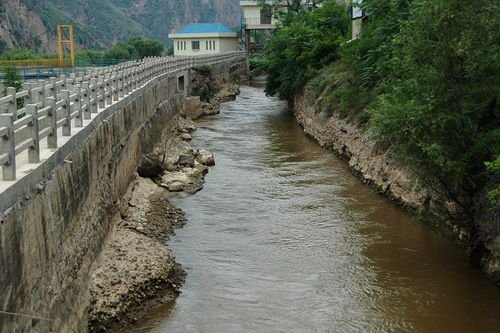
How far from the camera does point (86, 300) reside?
489 inches

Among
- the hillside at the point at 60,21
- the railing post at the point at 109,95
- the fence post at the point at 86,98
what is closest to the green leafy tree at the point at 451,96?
the fence post at the point at 86,98

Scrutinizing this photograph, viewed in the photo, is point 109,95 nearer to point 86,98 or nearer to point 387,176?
point 86,98

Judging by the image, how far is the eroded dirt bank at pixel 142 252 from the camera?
513 inches

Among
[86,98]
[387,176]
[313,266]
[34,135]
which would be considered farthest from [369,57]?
[34,135]

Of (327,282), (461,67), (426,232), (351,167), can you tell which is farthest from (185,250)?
(351,167)

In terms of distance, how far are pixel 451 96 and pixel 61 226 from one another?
389 inches

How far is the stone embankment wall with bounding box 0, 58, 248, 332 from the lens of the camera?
838cm

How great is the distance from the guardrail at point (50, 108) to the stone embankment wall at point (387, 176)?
9343mm

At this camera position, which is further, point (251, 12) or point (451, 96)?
point (251, 12)

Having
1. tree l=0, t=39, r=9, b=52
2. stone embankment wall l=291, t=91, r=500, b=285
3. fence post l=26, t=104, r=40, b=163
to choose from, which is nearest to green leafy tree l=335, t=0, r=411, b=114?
stone embankment wall l=291, t=91, r=500, b=285

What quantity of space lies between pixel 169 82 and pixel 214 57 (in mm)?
20268

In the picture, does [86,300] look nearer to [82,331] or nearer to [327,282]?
[82,331]

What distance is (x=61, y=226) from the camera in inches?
439

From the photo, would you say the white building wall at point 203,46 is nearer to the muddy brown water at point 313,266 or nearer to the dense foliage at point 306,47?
the dense foliage at point 306,47
